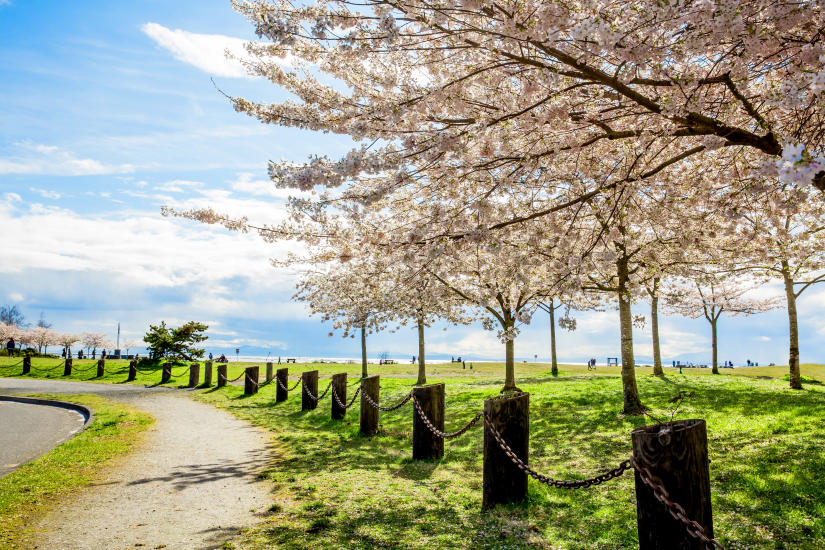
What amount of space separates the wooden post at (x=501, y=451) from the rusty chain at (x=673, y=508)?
209cm

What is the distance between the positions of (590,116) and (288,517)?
21.7 feet

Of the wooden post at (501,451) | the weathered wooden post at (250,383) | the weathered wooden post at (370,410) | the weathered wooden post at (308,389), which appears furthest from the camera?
the weathered wooden post at (250,383)

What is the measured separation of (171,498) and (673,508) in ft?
18.8

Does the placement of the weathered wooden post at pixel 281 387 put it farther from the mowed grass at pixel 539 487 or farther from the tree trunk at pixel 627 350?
the tree trunk at pixel 627 350

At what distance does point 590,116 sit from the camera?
6945mm

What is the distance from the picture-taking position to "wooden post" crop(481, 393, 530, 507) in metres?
5.52

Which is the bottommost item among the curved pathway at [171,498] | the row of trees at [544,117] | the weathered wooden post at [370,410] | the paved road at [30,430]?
the paved road at [30,430]

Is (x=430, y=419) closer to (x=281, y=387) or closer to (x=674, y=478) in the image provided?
(x=674, y=478)

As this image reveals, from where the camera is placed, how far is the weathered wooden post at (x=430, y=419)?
24.9ft

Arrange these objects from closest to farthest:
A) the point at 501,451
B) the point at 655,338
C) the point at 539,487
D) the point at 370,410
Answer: the point at 501,451
the point at 539,487
the point at 370,410
the point at 655,338

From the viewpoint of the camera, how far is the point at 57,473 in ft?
23.2

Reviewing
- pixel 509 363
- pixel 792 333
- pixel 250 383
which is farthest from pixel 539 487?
pixel 792 333

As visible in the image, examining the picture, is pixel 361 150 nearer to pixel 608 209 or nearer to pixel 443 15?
pixel 443 15

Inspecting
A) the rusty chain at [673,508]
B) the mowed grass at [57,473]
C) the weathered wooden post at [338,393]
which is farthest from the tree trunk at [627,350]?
the mowed grass at [57,473]
